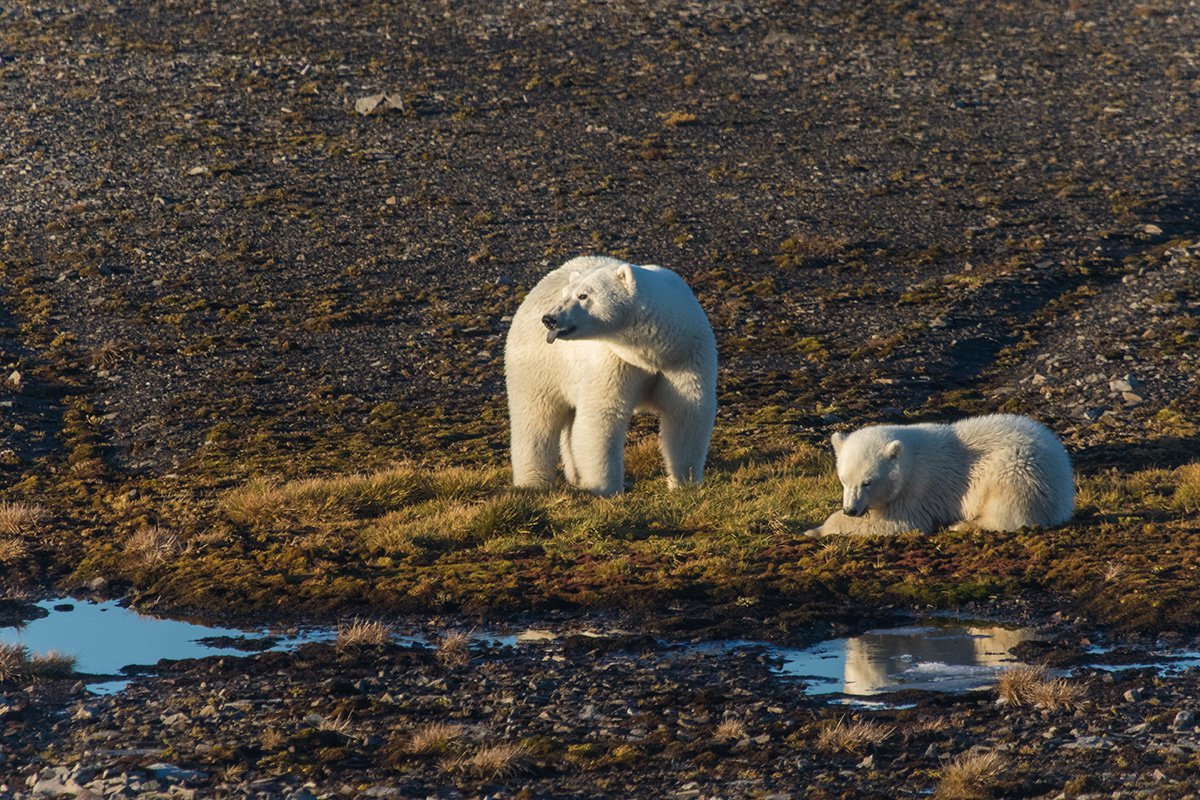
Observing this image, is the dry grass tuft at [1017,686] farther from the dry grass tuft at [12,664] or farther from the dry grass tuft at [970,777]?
the dry grass tuft at [12,664]

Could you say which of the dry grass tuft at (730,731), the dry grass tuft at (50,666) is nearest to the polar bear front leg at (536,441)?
the dry grass tuft at (50,666)

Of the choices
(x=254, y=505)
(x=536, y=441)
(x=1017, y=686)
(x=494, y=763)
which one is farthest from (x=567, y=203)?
(x=494, y=763)

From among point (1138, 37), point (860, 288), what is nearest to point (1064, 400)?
point (860, 288)

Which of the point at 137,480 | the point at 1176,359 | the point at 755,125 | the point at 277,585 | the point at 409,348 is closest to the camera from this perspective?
the point at 277,585

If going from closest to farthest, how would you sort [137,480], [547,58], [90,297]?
[137,480] → [90,297] → [547,58]

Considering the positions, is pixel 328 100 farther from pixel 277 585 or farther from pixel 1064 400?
pixel 277 585

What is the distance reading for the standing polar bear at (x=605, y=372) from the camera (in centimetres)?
1162

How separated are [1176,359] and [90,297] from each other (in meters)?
15.3

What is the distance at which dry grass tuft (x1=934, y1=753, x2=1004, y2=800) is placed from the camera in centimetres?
648

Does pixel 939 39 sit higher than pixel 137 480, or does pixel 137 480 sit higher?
pixel 939 39

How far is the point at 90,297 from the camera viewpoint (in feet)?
75.8

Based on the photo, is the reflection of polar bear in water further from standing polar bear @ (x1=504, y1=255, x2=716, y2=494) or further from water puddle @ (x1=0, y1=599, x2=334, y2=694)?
standing polar bear @ (x1=504, y1=255, x2=716, y2=494)

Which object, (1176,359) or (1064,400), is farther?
(1176,359)

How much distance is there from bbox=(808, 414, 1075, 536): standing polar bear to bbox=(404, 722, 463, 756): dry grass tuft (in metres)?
3.89
